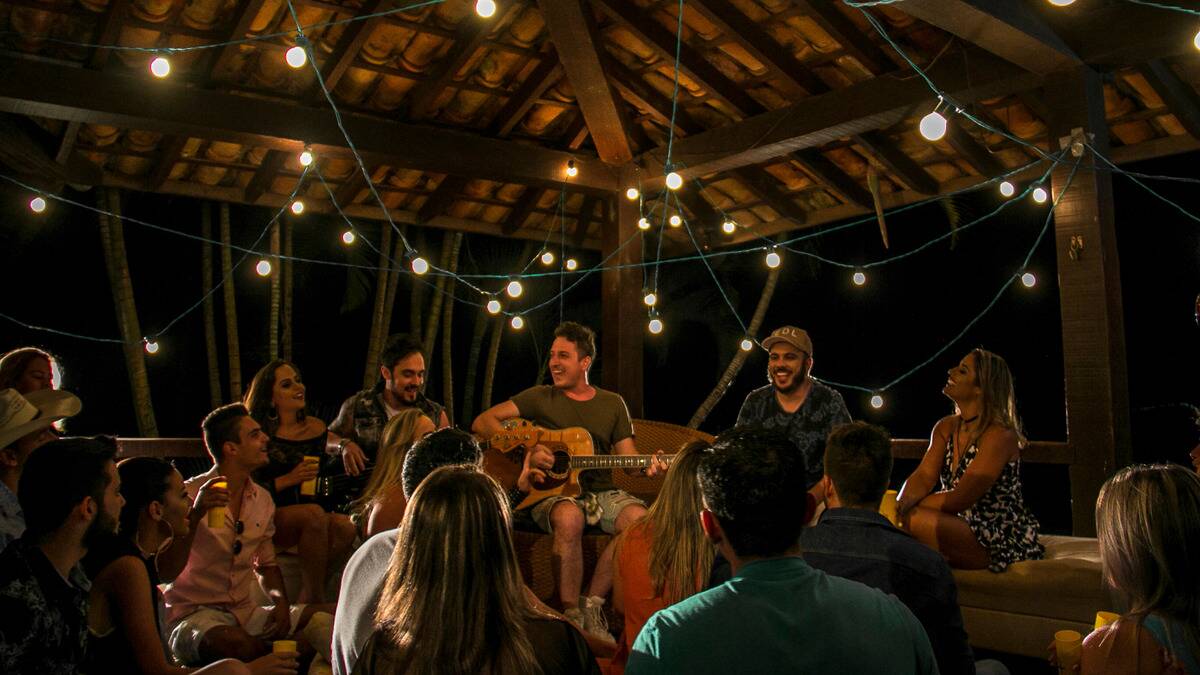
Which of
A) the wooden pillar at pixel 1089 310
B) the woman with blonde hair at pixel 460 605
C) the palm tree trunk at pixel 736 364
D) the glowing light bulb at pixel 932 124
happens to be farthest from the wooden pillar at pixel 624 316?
the woman with blonde hair at pixel 460 605

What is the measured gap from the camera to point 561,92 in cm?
764

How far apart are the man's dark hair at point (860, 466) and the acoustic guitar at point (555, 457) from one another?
193cm

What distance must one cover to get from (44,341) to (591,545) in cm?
554

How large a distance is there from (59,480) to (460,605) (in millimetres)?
1158

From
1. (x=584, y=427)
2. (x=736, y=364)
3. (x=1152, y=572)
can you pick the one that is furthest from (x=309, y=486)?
(x=736, y=364)

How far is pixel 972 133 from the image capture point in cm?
709

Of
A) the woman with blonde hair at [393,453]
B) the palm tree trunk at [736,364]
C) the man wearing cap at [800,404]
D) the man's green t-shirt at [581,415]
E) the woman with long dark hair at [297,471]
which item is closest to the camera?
the woman with blonde hair at [393,453]

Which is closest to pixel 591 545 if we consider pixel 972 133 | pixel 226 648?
pixel 226 648

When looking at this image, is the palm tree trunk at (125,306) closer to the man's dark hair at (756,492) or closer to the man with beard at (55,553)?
the man with beard at (55,553)

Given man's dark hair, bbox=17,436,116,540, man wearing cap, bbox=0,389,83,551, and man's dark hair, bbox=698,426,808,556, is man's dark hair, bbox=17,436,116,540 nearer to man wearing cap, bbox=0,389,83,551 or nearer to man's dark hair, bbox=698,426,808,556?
man wearing cap, bbox=0,389,83,551

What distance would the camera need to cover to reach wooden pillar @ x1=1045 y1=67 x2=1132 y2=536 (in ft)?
16.1

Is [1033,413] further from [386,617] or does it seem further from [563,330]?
[386,617]

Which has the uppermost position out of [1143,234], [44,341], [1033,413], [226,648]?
[1143,234]

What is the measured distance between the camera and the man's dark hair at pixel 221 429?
12.6 ft
